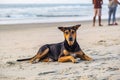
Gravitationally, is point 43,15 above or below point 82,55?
below

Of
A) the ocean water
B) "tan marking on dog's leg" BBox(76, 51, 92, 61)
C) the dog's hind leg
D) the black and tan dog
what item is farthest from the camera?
the ocean water

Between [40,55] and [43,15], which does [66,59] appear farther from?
[43,15]

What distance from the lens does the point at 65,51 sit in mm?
9312

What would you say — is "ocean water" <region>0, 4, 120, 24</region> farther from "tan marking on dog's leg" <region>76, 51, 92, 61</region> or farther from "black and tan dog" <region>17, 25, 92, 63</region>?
"tan marking on dog's leg" <region>76, 51, 92, 61</region>

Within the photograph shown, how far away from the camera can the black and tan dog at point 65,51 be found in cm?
913

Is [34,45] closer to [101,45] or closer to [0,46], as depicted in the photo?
[0,46]

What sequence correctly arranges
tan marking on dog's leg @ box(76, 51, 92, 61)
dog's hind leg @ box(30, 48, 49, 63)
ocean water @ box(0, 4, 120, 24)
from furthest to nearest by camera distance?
ocean water @ box(0, 4, 120, 24) → dog's hind leg @ box(30, 48, 49, 63) → tan marking on dog's leg @ box(76, 51, 92, 61)

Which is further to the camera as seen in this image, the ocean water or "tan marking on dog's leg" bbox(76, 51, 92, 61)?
the ocean water

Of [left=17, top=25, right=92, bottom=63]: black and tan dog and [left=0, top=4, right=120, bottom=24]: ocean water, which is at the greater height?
[left=17, top=25, right=92, bottom=63]: black and tan dog

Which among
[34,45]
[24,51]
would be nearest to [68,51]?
[24,51]

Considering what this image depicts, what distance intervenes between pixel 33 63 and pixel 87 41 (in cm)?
480

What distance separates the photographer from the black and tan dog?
30.0 feet

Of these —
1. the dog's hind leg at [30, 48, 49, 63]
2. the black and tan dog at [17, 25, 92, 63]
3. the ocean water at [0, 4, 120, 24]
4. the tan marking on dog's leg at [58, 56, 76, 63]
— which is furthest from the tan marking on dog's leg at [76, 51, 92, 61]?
the ocean water at [0, 4, 120, 24]

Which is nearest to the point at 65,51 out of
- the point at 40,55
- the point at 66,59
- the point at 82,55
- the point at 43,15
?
the point at 66,59
